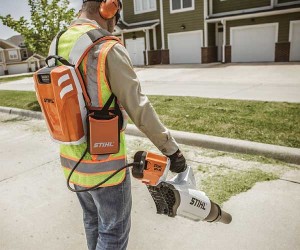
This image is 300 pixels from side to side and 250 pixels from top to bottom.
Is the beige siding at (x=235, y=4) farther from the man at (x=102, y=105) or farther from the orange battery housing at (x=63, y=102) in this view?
the orange battery housing at (x=63, y=102)

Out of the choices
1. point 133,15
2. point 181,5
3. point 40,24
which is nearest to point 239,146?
point 40,24

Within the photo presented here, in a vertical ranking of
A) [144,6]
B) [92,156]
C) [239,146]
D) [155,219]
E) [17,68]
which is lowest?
[17,68]

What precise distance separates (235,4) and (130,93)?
2257 cm

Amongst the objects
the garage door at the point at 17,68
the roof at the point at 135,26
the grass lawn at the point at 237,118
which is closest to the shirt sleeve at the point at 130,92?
the grass lawn at the point at 237,118

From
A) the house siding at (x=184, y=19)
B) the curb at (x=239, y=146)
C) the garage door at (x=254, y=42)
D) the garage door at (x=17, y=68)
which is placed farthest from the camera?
the garage door at (x=17, y=68)

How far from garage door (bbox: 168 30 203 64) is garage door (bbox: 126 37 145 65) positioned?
2847 mm

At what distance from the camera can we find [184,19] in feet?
78.3

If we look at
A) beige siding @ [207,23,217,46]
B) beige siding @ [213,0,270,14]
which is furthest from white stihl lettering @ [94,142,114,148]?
beige siding @ [207,23,217,46]

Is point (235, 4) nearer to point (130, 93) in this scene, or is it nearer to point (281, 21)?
point (281, 21)

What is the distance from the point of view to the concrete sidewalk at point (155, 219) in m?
2.79

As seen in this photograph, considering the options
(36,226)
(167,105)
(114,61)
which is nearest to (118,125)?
(114,61)

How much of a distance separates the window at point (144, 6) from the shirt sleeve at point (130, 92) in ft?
84.5

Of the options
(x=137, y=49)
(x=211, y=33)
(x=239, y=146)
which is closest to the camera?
(x=239, y=146)

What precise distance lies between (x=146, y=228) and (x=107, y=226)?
125 centimetres
